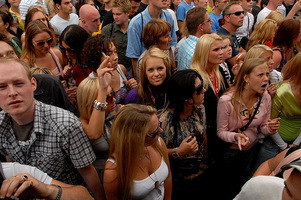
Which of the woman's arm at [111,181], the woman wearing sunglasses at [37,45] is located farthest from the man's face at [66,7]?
the woman's arm at [111,181]

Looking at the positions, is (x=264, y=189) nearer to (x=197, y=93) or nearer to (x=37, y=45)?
(x=197, y=93)

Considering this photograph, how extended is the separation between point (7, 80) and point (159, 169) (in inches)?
49.9

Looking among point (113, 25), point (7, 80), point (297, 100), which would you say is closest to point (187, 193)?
point (297, 100)

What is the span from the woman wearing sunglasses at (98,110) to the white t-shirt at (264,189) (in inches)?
47.7

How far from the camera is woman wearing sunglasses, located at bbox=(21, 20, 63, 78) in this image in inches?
127

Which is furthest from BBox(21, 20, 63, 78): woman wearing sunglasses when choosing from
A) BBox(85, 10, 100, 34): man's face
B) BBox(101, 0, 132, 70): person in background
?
BBox(101, 0, 132, 70): person in background

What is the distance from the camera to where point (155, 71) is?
304 centimetres

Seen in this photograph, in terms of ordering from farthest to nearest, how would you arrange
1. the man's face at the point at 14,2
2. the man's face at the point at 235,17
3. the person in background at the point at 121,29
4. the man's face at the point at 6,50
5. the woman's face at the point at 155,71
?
the man's face at the point at 14,2, the man's face at the point at 235,17, the person in background at the point at 121,29, the woman's face at the point at 155,71, the man's face at the point at 6,50

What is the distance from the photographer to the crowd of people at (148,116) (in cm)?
171

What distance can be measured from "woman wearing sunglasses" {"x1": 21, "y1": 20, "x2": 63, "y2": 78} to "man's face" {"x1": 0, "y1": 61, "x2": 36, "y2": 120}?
165 cm

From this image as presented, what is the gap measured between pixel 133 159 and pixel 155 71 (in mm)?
1400

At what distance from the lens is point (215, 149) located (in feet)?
10.1

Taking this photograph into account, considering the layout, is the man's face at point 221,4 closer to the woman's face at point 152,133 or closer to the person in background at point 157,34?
the person in background at point 157,34

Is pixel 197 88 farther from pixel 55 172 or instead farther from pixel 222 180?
pixel 55 172
